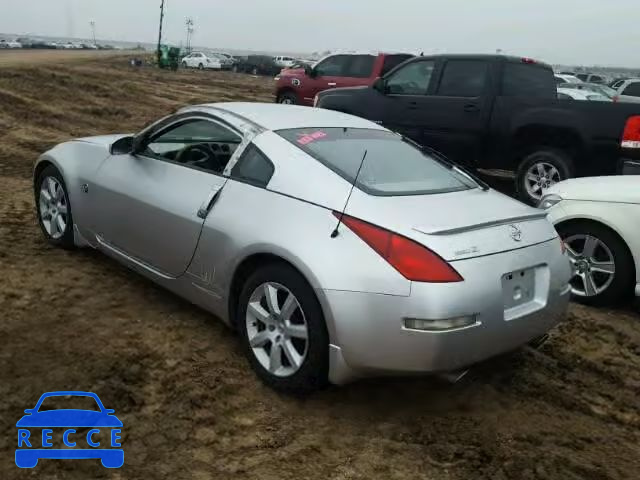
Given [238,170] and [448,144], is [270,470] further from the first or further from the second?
[448,144]

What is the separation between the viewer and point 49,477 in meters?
2.57

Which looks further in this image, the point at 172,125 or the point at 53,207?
the point at 53,207

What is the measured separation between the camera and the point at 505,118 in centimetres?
789

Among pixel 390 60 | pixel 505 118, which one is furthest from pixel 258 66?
pixel 505 118

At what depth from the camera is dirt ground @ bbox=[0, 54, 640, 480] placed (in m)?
2.78

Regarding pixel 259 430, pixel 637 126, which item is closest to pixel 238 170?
pixel 259 430

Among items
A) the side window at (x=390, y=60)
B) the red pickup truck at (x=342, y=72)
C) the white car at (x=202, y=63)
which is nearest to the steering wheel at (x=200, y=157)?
the red pickup truck at (x=342, y=72)

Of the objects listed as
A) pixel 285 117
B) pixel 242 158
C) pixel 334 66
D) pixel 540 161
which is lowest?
pixel 540 161

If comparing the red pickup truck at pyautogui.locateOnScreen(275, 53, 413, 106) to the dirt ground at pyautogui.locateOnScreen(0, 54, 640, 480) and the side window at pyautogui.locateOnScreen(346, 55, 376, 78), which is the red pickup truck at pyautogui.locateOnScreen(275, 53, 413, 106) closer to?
the side window at pyautogui.locateOnScreen(346, 55, 376, 78)

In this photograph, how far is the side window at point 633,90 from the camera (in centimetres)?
1792

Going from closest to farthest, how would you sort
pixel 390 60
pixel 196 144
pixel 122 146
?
pixel 196 144 → pixel 122 146 → pixel 390 60

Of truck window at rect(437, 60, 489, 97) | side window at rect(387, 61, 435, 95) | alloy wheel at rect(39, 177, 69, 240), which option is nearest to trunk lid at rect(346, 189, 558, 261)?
alloy wheel at rect(39, 177, 69, 240)

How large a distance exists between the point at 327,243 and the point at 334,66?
459 inches

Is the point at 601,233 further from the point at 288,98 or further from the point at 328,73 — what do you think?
the point at 288,98
